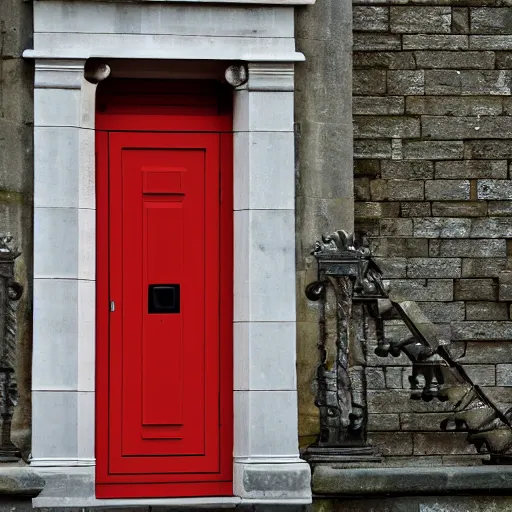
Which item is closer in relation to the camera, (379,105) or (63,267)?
(63,267)

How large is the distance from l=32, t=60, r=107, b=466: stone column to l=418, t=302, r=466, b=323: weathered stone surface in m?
2.62

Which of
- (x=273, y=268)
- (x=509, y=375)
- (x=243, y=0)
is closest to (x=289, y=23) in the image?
(x=243, y=0)

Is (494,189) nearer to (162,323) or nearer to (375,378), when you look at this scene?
(375,378)

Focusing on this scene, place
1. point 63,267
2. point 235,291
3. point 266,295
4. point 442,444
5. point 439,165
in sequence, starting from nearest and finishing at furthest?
point 63,267 < point 266,295 < point 235,291 < point 442,444 < point 439,165

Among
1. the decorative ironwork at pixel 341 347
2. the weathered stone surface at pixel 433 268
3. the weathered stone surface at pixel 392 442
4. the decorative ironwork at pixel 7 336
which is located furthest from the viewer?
the weathered stone surface at pixel 433 268

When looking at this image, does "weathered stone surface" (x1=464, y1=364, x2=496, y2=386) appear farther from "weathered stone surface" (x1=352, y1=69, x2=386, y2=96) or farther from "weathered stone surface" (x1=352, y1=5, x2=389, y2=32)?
"weathered stone surface" (x1=352, y1=5, x2=389, y2=32)

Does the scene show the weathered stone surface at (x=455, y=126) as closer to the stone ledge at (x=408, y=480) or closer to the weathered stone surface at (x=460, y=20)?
the weathered stone surface at (x=460, y=20)

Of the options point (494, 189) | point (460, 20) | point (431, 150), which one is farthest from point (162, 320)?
point (460, 20)

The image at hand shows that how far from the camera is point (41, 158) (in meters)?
9.69

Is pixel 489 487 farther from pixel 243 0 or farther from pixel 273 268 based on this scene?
pixel 243 0

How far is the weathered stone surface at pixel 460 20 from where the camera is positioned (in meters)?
11.1

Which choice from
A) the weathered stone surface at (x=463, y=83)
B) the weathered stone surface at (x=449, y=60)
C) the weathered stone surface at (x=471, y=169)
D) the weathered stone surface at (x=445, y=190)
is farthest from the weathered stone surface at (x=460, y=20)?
the weathered stone surface at (x=445, y=190)

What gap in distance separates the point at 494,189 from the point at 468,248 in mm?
478

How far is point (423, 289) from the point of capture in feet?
36.2
